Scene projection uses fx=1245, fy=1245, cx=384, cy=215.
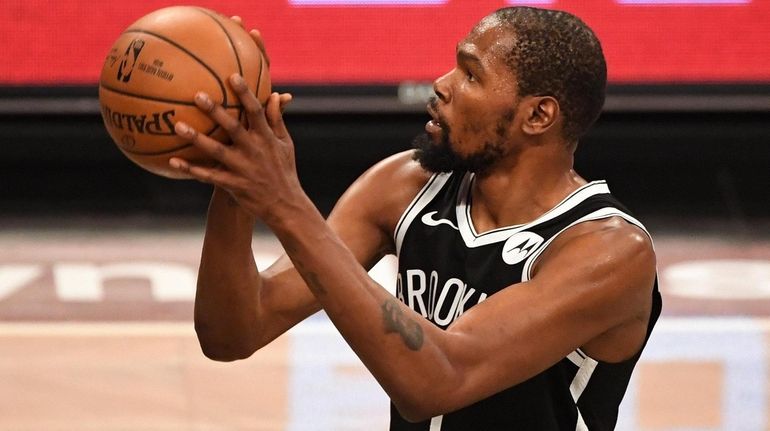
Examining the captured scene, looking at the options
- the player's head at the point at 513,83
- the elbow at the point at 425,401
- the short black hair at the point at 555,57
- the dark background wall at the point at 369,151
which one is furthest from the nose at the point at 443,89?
the dark background wall at the point at 369,151

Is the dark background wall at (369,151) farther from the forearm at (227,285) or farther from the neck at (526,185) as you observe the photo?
the forearm at (227,285)

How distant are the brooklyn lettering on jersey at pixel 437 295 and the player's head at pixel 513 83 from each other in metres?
0.25

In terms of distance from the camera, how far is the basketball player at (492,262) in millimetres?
2201

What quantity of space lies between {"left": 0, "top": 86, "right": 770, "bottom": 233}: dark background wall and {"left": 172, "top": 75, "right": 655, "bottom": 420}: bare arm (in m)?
4.67

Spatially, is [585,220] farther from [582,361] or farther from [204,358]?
[204,358]

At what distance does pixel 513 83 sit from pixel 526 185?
0.24 m

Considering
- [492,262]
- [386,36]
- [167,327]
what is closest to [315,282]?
[492,262]

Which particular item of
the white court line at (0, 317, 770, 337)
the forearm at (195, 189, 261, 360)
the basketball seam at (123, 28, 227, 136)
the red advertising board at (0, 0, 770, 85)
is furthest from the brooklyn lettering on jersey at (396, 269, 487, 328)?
the red advertising board at (0, 0, 770, 85)

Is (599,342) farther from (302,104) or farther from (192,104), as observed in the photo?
(302,104)

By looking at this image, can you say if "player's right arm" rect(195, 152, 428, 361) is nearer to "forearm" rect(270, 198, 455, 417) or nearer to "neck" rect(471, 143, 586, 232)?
"neck" rect(471, 143, 586, 232)

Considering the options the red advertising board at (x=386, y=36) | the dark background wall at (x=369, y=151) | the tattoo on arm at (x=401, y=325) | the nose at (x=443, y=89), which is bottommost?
the dark background wall at (x=369, y=151)

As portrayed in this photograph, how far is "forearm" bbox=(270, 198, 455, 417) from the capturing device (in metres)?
2.04

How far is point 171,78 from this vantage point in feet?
6.94

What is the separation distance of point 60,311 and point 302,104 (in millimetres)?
1943
